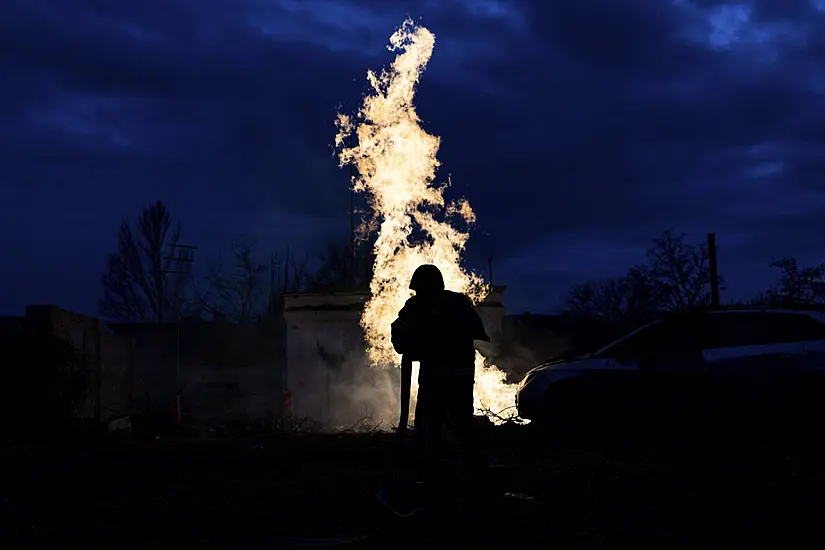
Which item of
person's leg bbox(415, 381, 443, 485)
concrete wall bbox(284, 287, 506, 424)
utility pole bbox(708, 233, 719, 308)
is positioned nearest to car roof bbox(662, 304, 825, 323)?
person's leg bbox(415, 381, 443, 485)

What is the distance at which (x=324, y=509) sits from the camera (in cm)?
625

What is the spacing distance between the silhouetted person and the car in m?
4.61

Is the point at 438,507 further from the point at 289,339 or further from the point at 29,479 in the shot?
the point at 289,339

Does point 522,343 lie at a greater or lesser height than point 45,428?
greater

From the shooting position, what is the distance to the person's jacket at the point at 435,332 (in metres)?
7.33

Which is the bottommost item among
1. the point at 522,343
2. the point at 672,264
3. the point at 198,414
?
the point at 198,414

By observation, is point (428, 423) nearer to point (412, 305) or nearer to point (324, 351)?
point (412, 305)

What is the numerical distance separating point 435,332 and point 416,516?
7.27 ft

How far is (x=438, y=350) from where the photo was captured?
24.1ft

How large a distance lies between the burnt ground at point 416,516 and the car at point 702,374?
0.57 meters

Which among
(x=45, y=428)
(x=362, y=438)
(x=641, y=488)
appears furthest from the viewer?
(x=45, y=428)

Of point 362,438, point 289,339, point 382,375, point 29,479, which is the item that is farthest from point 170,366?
point 29,479

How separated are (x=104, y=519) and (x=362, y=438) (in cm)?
616

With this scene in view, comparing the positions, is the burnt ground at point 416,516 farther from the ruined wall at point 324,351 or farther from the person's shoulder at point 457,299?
the ruined wall at point 324,351
